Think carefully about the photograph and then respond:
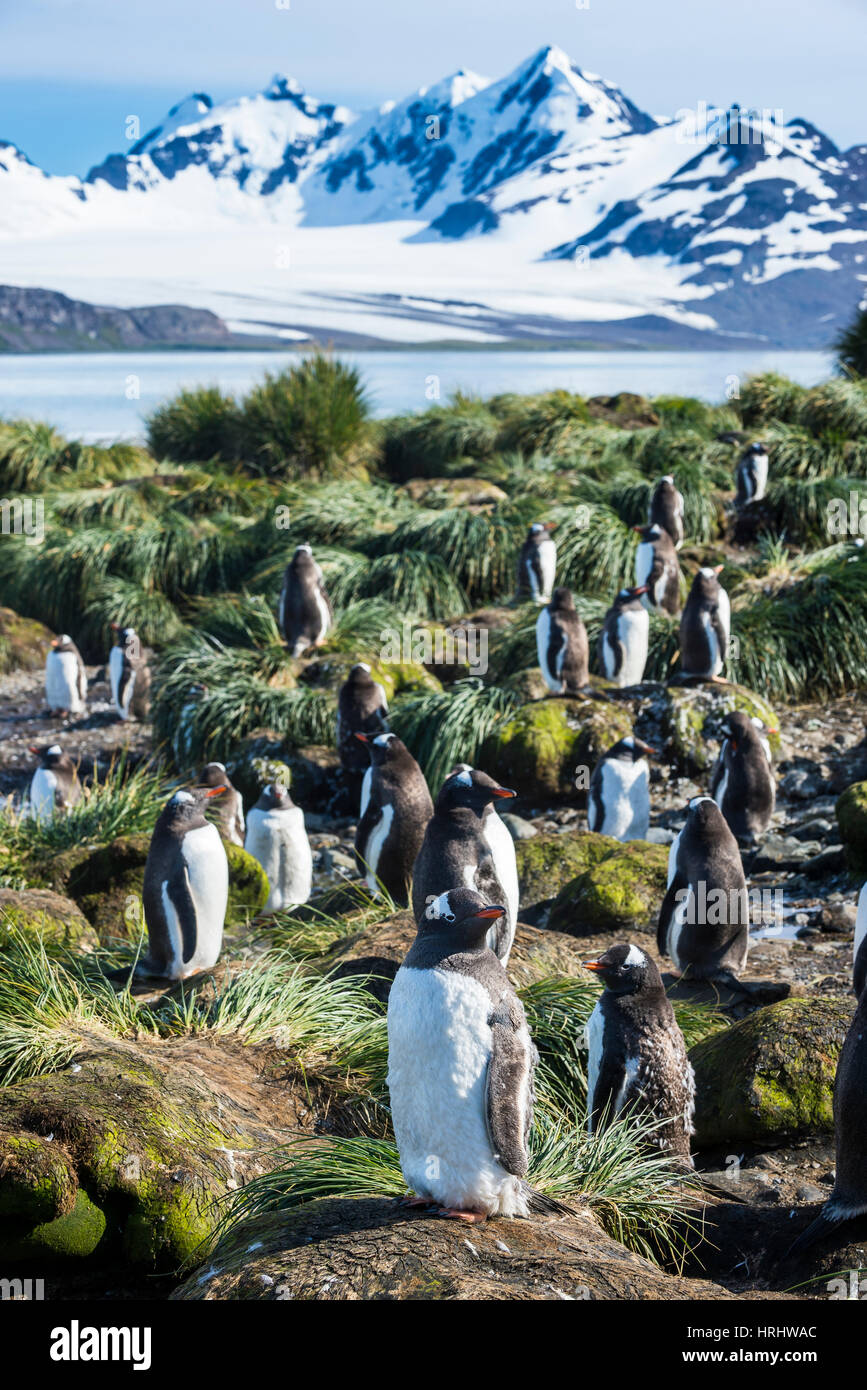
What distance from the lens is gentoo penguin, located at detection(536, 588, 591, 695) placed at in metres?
10.3

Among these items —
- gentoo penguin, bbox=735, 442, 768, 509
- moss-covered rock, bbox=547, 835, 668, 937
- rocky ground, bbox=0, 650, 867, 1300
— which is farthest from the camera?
gentoo penguin, bbox=735, 442, 768, 509

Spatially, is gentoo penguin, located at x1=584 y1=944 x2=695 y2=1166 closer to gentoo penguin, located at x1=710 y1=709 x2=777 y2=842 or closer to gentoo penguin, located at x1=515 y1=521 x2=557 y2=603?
gentoo penguin, located at x1=710 y1=709 x2=777 y2=842

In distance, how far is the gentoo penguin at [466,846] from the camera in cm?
559

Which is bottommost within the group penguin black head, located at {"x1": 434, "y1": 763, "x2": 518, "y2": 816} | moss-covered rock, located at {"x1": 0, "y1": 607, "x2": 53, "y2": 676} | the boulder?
the boulder

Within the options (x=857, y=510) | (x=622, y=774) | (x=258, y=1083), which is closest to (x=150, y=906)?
(x=258, y=1083)

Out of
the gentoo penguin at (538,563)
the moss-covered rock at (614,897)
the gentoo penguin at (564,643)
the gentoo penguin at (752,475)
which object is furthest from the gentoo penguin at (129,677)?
the gentoo penguin at (752,475)

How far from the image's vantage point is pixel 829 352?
904 inches

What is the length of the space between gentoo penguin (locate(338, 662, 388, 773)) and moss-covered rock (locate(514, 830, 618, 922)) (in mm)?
2282

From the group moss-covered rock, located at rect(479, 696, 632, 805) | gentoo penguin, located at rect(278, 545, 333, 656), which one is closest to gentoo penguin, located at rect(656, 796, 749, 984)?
moss-covered rock, located at rect(479, 696, 632, 805)

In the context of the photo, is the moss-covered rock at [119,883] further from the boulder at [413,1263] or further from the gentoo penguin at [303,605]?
the gentoo penguin at [303,605]

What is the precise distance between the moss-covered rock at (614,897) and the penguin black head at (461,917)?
3.81 meters

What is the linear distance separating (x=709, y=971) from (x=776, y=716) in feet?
16.8

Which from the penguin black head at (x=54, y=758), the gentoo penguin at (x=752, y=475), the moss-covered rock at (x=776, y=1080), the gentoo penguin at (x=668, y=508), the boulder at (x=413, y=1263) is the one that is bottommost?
the moss-covered rock at (x=776, y=1080)
